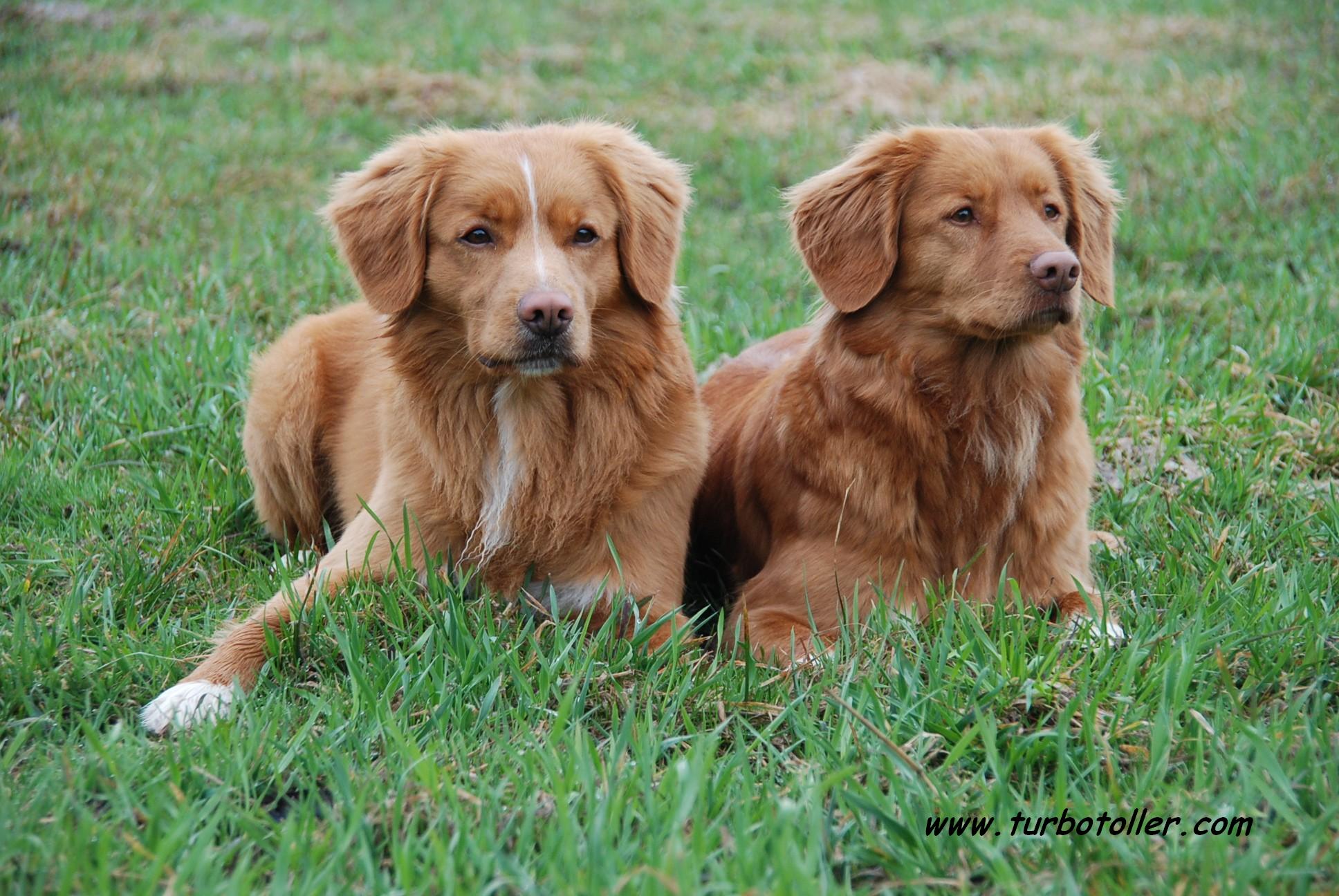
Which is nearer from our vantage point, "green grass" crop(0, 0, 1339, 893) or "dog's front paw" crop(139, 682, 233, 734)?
"green grass" crop(0, 0, 1339, 893)

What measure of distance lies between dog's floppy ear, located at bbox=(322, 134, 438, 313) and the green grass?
0.90 metres

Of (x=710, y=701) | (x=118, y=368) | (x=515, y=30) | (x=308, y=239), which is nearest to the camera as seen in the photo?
(x=710, y=701)

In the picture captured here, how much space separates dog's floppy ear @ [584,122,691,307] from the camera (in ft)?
12.2

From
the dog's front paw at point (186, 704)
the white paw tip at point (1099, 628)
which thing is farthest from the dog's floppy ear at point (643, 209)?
the dog's front paw at point (186, 704)

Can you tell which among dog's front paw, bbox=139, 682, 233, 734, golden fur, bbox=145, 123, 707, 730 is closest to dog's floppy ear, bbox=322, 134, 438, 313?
golden fur, bbox=145, 123, 707, 730

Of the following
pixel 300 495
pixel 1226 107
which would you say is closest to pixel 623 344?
pixel 300 495

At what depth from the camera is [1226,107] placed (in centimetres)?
857

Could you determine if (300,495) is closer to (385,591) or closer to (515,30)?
(385,591)

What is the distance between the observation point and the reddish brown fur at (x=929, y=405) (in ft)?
11.8

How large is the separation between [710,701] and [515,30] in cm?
957

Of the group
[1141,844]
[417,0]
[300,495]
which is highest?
[417,0]

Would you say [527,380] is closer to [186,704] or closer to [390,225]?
[390,225]

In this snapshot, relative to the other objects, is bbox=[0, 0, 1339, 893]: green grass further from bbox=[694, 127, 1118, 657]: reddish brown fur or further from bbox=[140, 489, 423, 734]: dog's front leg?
bbox=[694, 127, 1118, 657]: reddish brown fur

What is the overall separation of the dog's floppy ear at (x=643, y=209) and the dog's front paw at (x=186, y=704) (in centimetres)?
162
